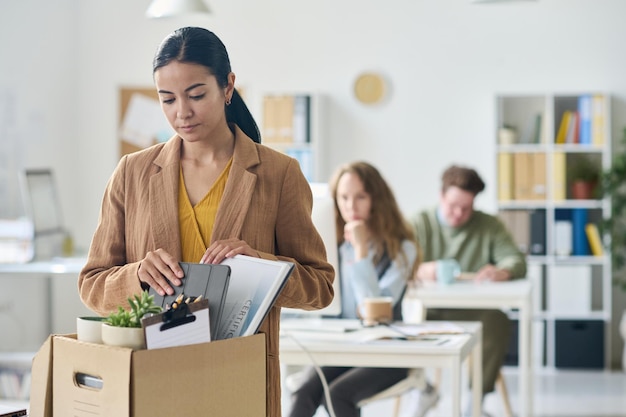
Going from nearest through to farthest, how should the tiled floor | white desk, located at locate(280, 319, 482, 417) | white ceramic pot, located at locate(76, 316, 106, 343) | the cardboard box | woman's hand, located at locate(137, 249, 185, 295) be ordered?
the cardboard box
white ceramic pot, located at locate(76, 316, 106, 343)
woman's hand, located at locate(137, 249, 185, 295)
white desk, located at locate(280, 319, 482, 417)
the tiled floor

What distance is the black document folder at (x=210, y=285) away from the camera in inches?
61.2

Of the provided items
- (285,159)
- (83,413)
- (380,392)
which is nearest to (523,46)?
(380,392)

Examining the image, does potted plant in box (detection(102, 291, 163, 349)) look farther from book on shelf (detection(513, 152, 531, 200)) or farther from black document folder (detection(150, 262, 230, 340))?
book on shelf (detection(513, 152, 531, 200))

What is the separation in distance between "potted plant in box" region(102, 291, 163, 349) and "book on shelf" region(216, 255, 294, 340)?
123 mm

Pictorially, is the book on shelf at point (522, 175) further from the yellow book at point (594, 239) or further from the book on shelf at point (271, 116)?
the book on shelf at point (271, 116)

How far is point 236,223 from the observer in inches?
68.5

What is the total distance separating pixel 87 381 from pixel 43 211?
4.45m

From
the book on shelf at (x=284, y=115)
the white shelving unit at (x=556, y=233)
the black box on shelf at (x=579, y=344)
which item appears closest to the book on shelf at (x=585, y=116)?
the white shelving unit at (x=556, y=233)

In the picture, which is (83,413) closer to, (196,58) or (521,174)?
(196,58)

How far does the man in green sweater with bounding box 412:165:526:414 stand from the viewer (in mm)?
4656

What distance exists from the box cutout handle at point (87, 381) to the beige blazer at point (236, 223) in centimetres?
27

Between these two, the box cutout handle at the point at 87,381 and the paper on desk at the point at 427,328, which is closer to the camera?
the box cutout handle at the point at 87,381

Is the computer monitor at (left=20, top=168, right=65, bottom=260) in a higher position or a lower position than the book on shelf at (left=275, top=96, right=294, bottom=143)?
lower

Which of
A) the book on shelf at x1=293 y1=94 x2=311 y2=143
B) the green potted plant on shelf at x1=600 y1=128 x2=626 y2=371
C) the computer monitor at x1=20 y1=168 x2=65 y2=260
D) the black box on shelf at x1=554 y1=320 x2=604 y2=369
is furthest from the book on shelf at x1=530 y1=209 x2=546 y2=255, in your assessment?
the computer monitor at x1=20 y1=168 x2=65 y2=260
